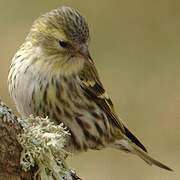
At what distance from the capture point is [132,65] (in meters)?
12.9

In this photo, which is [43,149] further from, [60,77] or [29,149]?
[60,77]

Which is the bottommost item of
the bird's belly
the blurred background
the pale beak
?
the blurred background

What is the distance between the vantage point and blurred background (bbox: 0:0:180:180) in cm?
1055

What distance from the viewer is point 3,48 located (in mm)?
12016

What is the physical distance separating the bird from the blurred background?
280cm

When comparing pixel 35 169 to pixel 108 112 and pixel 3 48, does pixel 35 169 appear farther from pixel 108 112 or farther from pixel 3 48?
pixel 3 48

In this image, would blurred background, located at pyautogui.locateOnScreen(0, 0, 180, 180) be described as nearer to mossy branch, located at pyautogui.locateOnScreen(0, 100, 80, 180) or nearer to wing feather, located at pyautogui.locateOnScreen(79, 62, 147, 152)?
wing feather, located at pyautogui.locateOnScreen(79, 62, 147, 152)

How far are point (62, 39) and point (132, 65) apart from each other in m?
6.10

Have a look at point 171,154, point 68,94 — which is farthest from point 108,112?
point 171,154

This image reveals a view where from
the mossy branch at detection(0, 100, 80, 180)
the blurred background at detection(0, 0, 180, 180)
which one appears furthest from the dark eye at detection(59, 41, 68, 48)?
the blurred background at detection(0, 0, 180, 180)

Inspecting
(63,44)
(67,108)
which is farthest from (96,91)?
(63,44)

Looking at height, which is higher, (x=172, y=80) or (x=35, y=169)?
(x=35, y=169)

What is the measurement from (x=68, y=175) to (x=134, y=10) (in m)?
8.61

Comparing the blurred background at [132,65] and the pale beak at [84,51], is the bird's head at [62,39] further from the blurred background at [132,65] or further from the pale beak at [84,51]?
the blurred background at [132,65]
